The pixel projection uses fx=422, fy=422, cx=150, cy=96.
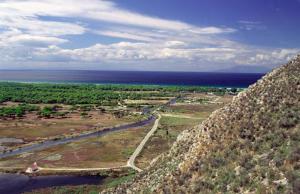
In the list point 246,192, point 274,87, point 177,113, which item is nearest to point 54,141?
point 177,113

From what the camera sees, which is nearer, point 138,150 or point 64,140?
point 138,150

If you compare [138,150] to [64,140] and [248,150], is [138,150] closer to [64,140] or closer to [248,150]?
[64,140]

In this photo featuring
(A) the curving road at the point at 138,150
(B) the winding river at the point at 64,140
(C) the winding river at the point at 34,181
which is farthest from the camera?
(B) the winding river at the point at 64,140

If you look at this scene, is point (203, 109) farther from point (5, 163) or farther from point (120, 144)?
point (5, 163)

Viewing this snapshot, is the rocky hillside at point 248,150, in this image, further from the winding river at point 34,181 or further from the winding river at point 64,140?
the winding river at point 64,140

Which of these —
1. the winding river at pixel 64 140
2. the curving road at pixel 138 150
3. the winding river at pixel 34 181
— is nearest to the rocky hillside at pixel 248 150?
the winding river at pixel 34 181

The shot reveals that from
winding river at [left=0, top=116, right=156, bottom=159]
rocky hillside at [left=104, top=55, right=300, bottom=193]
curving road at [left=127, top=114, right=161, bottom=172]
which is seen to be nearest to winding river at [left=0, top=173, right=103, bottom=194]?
curving road at [left=127, top=114, right=161, bottom=172]

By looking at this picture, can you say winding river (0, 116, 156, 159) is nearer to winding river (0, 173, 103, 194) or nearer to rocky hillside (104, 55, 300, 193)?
winding river (0, 173, 103, 194)

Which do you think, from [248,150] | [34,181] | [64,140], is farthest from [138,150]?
[248,150]
